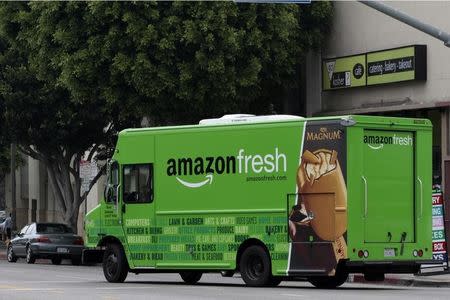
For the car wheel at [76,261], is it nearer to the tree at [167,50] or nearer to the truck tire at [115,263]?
the tree at [167,50]

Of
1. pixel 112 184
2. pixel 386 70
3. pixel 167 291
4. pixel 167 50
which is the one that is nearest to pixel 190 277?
pixel 112 184

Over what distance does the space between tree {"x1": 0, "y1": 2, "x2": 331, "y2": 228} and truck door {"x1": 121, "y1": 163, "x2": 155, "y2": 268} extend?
943 cm

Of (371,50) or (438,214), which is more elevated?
(371,50)

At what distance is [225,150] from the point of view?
22.2 metres

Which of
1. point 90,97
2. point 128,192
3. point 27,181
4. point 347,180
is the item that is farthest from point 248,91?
point 27,181

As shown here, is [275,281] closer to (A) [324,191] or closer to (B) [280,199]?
(B) [280,199]

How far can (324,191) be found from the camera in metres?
20.6

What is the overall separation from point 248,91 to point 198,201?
1290 centimetres

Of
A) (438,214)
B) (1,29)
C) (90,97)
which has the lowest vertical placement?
(438,214)

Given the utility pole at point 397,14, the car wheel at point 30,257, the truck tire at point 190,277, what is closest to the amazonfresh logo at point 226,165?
the truck tire at point 190,277

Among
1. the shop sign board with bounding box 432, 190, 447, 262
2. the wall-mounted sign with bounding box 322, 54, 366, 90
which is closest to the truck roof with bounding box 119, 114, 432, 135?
the shop sign board with bounding box 432, 190, 447, 262

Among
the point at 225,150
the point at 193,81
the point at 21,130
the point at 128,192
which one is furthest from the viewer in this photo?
the point at 21,130

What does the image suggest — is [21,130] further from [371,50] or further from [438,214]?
[438,214]

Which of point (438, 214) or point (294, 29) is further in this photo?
point (294, 29)
